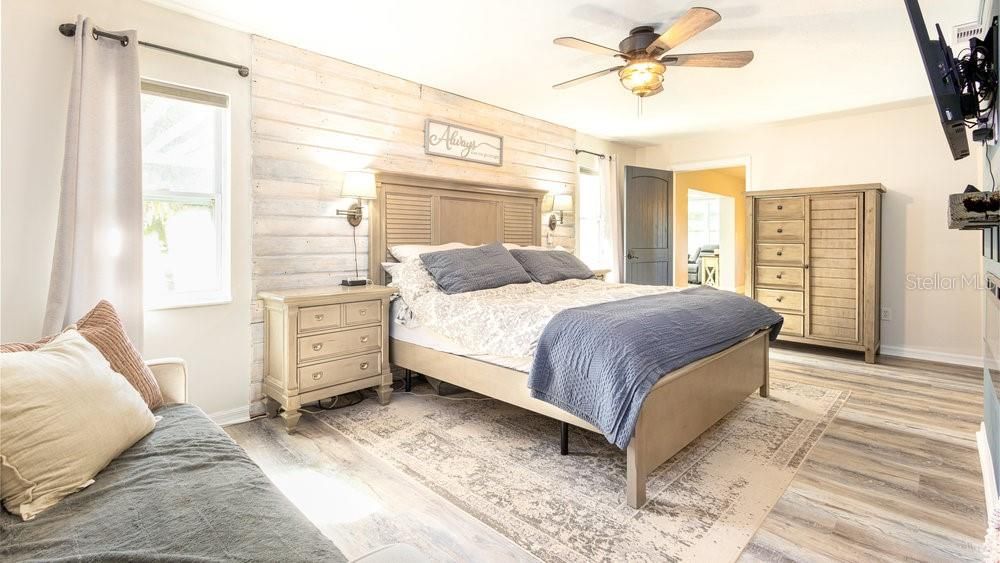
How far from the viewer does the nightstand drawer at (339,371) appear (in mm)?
2911

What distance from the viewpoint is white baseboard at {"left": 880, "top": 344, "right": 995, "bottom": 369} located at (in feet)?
14.3

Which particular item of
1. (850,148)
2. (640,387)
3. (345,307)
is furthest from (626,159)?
(640,387)

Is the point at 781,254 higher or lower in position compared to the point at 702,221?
lower

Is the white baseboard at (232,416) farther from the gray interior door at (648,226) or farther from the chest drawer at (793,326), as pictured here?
the chest drawer at (793,326)

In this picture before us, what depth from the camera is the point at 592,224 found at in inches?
232

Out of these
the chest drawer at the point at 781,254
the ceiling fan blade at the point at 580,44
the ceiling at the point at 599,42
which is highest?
the ceiling at the point at 599,42

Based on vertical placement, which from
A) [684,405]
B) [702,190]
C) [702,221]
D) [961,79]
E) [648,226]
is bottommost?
[684,405]

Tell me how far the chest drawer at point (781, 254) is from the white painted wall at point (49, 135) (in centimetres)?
489

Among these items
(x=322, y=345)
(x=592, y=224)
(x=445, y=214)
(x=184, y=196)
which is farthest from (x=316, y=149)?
(x=592, y=224)

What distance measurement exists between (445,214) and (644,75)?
194cm

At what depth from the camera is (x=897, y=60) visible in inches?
136

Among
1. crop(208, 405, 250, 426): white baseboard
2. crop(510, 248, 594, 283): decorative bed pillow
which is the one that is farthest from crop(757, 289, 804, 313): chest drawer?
crop(208, 405, 250, 426): white baseboard

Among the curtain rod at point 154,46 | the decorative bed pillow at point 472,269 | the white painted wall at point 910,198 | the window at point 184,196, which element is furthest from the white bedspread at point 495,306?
the white painted wall at point 910,198

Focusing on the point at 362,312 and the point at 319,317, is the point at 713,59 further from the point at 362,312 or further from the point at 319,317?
the point at 319,317
